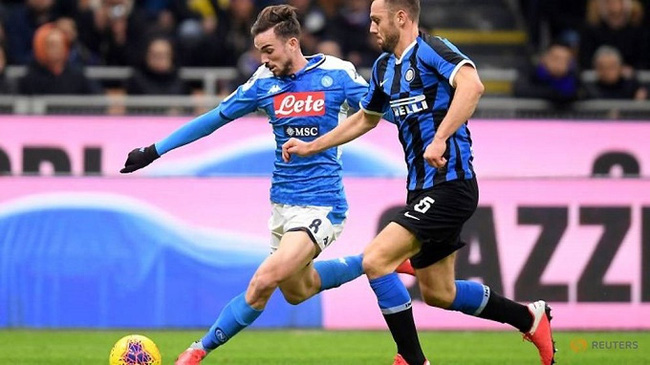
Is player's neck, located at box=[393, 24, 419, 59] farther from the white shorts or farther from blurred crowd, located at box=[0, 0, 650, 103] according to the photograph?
blurred crowd, located at box=[0, 0, 650, 103]

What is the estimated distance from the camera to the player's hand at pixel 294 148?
25.5 ft

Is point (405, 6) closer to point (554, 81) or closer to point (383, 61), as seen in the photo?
point (383, 61)

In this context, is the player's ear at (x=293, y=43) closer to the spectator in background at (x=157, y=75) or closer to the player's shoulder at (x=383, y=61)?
the player's shoulder at (x=383, y=61)

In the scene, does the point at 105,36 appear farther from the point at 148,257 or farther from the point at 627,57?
the point at 627,57

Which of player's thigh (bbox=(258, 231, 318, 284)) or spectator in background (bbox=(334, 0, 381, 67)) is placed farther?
spectator in background (bbox=(334, 0, 381, 67))

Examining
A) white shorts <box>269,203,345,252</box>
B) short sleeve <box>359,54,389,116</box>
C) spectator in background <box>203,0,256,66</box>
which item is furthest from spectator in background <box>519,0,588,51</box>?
short sleeve <box>359,54,389,116</box>

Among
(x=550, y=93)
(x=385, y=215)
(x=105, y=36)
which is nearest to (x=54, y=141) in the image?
(x=105, y=36)

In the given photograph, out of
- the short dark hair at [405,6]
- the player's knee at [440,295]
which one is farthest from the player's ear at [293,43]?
the player's knee at [440,295]

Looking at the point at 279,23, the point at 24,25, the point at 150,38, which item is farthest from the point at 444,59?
the point at 24,25

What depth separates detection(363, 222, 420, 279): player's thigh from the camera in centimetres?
752

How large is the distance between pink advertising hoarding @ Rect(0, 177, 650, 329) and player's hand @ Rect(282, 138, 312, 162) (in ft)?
12.0

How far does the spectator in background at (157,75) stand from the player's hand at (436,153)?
24.0 feet

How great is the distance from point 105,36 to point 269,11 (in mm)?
7304

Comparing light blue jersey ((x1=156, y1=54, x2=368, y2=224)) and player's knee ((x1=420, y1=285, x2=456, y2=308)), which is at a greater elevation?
light blue jersey ((x1=156, y1=54, x2=368, y2=224))
